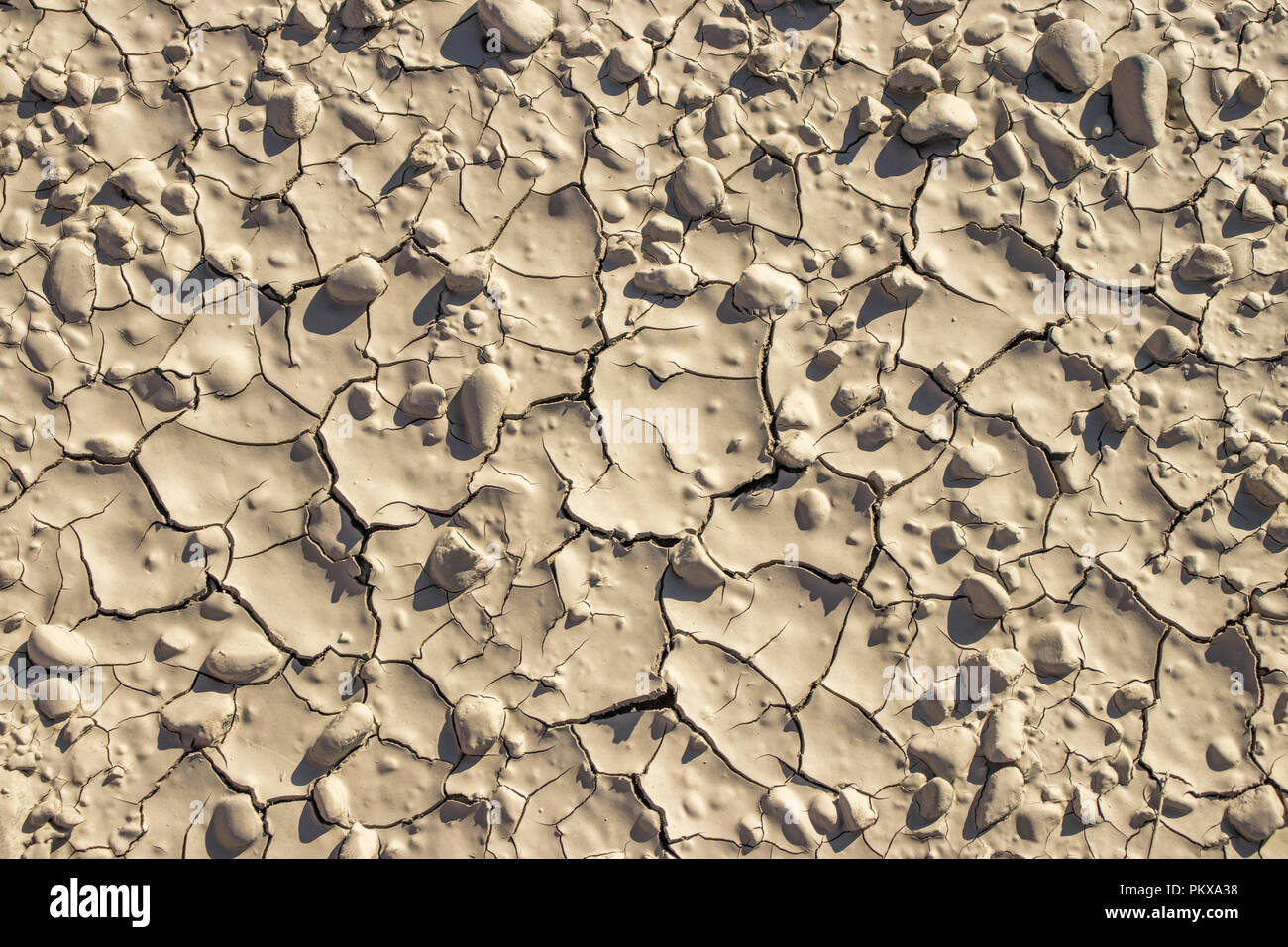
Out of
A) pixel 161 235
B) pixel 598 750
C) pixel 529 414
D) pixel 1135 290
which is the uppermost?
pixel 1135 290

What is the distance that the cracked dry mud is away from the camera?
6.80ft

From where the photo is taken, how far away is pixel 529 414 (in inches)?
87.4

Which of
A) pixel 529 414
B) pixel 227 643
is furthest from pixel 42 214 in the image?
pixel 529 414

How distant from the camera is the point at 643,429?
222 centimetres

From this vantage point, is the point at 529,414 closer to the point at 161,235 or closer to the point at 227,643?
the point at 227,643

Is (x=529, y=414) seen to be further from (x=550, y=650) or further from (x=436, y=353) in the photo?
(x=550, y=650)

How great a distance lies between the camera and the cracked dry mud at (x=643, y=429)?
2.07 metres

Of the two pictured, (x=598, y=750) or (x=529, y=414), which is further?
(x=529, y=414)

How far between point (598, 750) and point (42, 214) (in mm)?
2070

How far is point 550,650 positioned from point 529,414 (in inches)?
24.3

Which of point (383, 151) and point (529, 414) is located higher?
point (383, 151)

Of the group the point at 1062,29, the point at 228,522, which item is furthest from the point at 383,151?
the point at 1062,29
